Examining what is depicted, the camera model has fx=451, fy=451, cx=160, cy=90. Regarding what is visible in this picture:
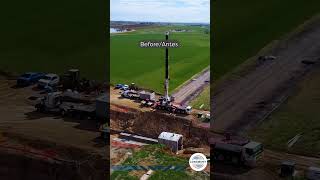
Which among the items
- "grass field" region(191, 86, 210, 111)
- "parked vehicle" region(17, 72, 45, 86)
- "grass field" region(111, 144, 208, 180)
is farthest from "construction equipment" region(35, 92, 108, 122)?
"grass field" region(191, 86, 210, 111)

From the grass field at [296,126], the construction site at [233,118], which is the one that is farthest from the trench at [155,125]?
the grass field at [296,126]

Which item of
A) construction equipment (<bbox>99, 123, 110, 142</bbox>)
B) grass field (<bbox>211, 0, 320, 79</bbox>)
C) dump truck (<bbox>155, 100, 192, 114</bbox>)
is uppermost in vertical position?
grass field (<bbox>211, 0, 320, 79</bbox>)

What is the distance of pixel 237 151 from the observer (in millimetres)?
29500

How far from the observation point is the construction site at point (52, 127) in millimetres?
28906

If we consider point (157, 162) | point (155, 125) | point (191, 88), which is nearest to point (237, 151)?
point (157, 162)

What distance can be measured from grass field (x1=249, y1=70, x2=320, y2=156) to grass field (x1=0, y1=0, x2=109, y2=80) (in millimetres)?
16364

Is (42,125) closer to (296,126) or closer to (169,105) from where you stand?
(169,105)

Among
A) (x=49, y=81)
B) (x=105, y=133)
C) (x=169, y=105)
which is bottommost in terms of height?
(x=105, y=133)

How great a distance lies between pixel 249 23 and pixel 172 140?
2546 centimetres

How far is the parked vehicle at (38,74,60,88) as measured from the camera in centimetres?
4113

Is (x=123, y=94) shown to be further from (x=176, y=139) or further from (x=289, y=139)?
(x=289, y=139)

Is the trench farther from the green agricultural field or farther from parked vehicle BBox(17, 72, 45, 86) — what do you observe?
parked vehicle BBox(17, 72, 45, 86)

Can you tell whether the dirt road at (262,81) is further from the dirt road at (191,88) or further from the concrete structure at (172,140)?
the concrete structure at (172,140)

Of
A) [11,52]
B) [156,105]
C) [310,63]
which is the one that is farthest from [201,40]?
[11,52]
